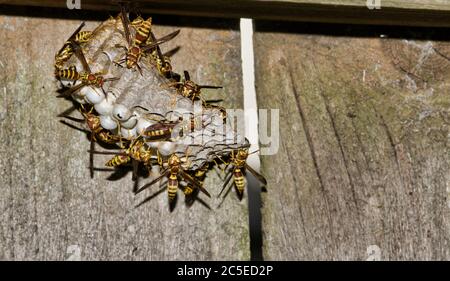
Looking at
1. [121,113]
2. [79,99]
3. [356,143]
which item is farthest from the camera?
[356,143]

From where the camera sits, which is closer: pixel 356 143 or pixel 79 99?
pixel 79 99

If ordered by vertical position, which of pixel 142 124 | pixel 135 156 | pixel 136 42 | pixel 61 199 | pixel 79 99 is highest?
pixel 136 42

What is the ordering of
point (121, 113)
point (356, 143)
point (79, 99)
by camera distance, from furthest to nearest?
point (356, 143) < point (79, 99) < point (121, 113)

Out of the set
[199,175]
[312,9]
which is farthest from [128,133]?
[312,9]

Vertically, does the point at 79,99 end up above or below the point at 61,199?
above

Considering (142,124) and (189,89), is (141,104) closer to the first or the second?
(142,124)

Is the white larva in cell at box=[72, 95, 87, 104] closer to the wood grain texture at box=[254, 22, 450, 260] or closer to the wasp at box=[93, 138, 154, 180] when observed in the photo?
the wasp at box=[93, 138, 154, 180]
